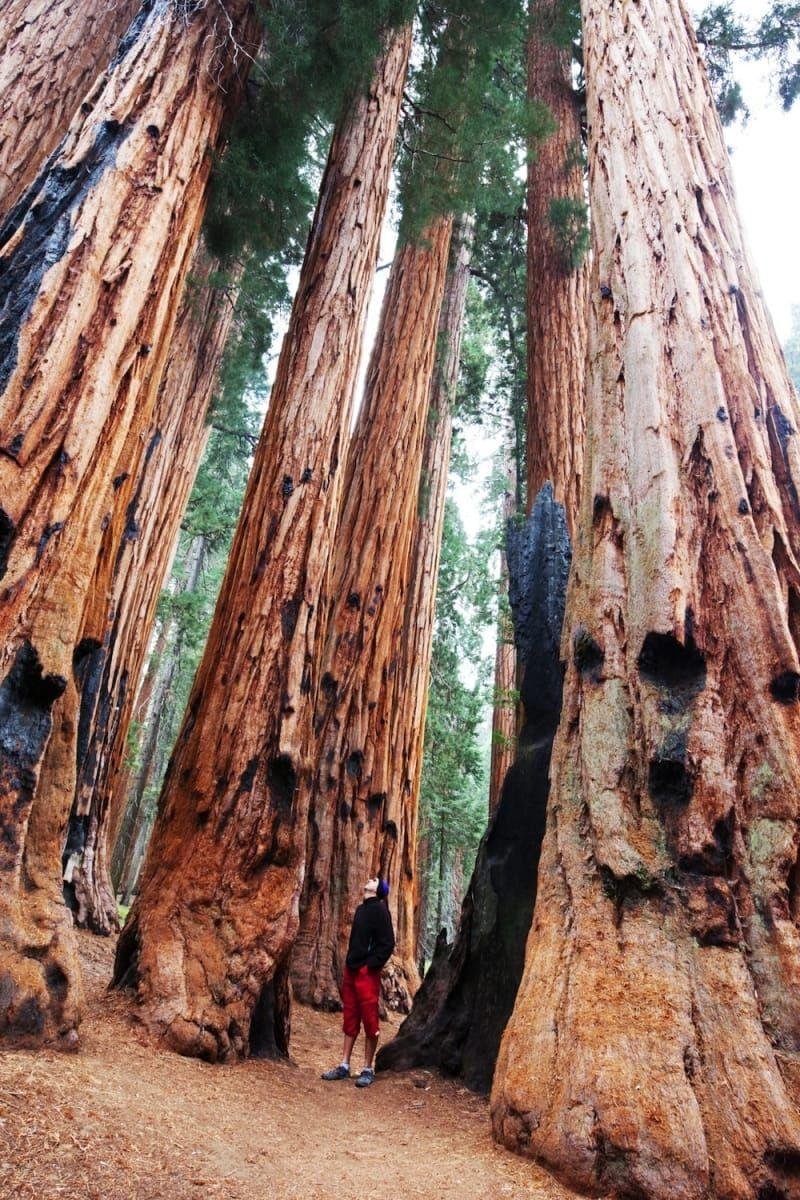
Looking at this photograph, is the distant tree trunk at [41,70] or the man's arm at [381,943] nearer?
the man's arm at [381,943]

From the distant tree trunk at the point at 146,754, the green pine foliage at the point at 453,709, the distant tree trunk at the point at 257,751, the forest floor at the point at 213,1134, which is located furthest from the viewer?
the distant tree trunk at the point at 146,754

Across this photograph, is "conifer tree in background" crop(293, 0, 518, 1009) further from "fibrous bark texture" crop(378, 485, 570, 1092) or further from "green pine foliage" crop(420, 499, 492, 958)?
"green pine foliage" crop(420, 499, 492, 958)

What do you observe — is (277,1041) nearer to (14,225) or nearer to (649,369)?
(649,369)

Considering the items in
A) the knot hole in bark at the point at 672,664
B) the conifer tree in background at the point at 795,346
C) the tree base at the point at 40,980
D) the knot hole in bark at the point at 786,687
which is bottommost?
the tree base at the point at 40,980

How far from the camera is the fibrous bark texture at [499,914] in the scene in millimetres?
3479

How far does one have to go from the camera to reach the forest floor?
1.58m

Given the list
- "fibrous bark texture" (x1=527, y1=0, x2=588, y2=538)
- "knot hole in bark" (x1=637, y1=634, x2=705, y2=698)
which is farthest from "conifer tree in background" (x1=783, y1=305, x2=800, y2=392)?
"knot hole in bark" (x1=637, y1=634, x2=705, y2=698)

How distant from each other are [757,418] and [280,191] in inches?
188

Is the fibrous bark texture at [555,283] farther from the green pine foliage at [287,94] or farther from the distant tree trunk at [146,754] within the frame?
the distant tree trunk at [146,754]

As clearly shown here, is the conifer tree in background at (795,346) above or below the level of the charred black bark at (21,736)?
above

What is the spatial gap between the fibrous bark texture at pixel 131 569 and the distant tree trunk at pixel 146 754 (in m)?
8.40

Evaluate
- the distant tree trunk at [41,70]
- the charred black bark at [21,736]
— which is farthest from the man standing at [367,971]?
the distant tree trunk at [41,70]

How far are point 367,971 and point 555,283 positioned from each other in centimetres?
586

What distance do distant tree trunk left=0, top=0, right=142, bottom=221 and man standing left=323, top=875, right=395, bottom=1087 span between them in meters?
4.71
